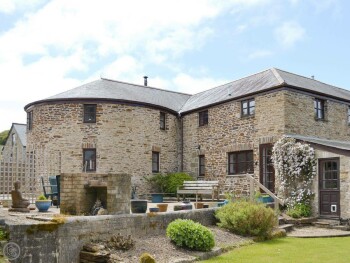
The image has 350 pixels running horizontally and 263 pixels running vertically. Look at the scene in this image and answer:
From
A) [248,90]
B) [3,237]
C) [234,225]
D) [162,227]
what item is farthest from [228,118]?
[3,237]

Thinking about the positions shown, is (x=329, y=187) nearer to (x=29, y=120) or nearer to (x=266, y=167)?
(x=266, y=167)

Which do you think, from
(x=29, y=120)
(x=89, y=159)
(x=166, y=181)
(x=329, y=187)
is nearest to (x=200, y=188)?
(x=166, y=181)

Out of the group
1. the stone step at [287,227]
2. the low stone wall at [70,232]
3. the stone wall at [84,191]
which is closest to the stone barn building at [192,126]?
the stone step at [287,227]

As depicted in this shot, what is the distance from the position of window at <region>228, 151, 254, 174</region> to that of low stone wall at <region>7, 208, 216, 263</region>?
29.9 ft

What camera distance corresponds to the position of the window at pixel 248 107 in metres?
19.5

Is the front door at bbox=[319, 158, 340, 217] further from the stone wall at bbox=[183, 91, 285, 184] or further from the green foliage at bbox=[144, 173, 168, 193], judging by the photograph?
the green foliage at bbox=[144, 173, 168, 193]

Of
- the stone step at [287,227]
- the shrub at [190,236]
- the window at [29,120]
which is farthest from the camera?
the window at [29,120]

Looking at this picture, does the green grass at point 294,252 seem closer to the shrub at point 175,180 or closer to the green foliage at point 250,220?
the green foliage at point 250,220

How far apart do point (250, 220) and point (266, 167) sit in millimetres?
6619

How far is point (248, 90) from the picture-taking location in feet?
65.4

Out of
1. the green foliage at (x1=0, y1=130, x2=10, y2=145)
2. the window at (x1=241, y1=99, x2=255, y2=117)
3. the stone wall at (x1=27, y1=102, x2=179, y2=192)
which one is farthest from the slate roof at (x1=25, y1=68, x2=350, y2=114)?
the green foliage at (x1=0, y1=130, x2=10, y2=145)

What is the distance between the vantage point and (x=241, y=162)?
65.7ft

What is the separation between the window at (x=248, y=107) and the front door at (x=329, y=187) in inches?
185

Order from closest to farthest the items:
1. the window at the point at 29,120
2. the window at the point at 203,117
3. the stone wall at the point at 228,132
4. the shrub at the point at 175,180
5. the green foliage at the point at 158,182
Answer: the stone wall at the point at 228,132, the shrub at the point at 175,180, the green foliage at the point at 158,182, the window at the point at 203,117, the window at the point at 29,120
